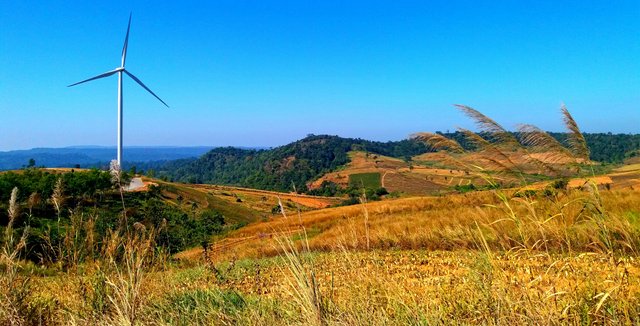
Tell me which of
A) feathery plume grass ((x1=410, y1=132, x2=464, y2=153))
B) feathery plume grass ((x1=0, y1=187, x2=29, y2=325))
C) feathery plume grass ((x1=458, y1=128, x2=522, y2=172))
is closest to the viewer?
feathery plume grass ((x1=458, y1=128, x2=522, y2=172))

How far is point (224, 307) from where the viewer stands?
440 centimetres

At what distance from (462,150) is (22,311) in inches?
192

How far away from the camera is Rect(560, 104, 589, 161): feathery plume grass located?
3.33 meters

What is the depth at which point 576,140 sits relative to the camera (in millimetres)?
3383

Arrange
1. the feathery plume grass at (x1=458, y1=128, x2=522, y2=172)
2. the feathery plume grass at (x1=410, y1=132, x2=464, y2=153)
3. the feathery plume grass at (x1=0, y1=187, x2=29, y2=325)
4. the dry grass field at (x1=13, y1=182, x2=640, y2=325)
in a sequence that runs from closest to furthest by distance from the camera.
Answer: the dry grass field at (x1=13, y1=182, x2=640, y2=325), the feathery plume grass at (x1=458, y1=128, x2=522, y2=172), the feathery plume grass at (x1=410, y1=132, x2=464, y2=153), the feathery plume grass at (x1=0, y1=187, x2=29, y2=325)

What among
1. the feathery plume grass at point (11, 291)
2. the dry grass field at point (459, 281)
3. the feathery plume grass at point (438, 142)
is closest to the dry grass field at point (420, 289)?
the dry grass field at point (459, 281)

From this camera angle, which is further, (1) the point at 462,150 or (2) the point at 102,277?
(2) the point at 102,277

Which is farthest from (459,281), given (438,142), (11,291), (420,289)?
(11,291)

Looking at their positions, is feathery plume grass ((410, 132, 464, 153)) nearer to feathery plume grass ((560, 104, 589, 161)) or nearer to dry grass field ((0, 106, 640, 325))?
dry grass field ((0, 106, 640, 325))

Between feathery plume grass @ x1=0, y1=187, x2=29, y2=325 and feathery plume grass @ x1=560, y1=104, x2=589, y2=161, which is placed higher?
feathery plume grass @ x1=560, y1=104, x2=589, y2=161

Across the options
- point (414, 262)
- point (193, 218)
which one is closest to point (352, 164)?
point (193, 218)

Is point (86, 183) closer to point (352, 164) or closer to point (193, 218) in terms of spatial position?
point (193, 218)

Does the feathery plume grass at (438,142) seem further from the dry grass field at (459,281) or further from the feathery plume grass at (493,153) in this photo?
the feathery plume grass at (493,153)

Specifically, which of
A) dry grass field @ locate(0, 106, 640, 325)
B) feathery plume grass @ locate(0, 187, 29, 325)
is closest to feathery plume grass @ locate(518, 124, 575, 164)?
dry grass field @ locate(0, 106, 640, 325)
